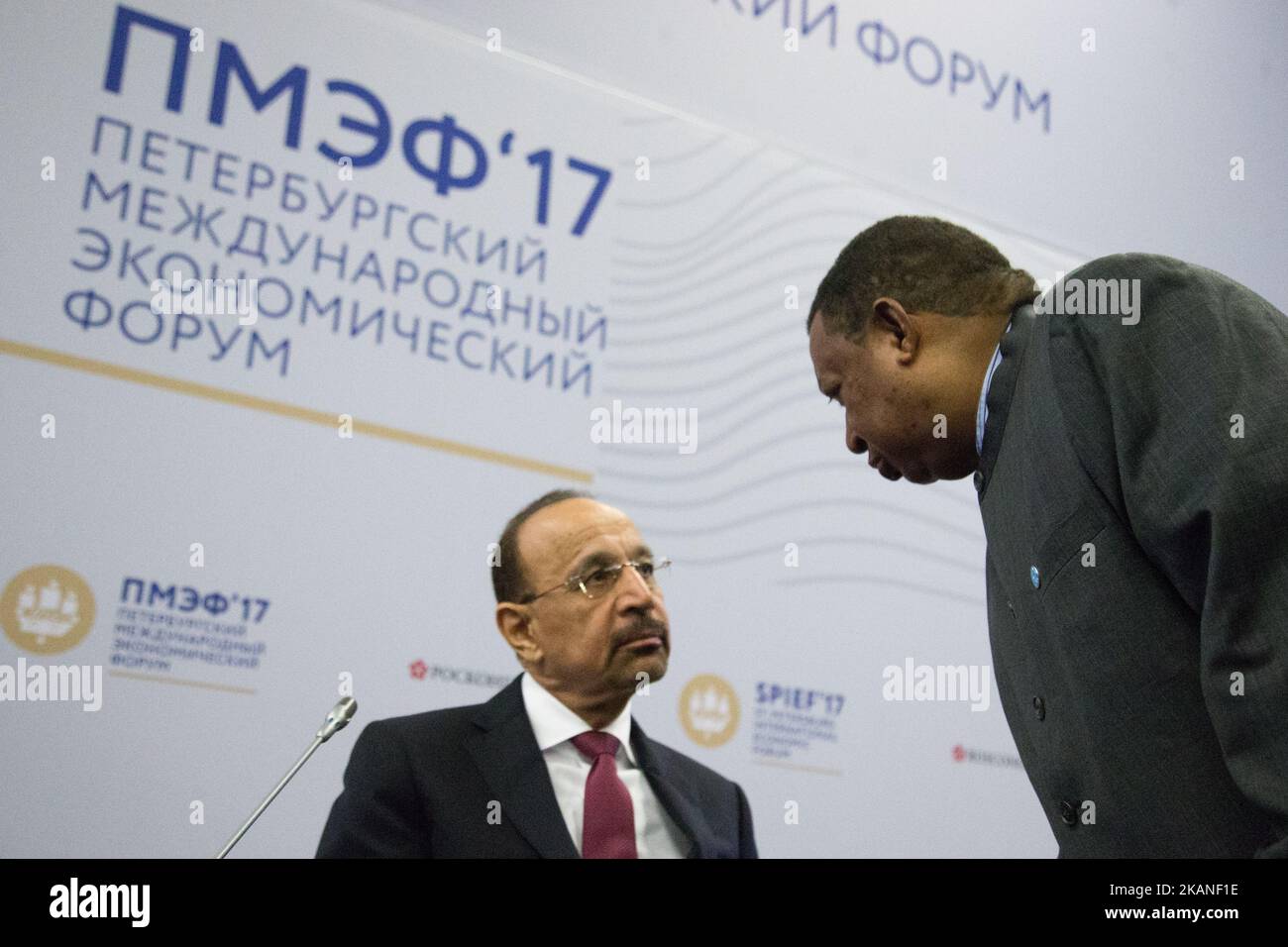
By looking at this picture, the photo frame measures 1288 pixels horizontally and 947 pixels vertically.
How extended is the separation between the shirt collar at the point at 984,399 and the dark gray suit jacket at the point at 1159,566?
0.29 ft

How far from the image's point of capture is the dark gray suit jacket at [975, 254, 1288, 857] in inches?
46.1

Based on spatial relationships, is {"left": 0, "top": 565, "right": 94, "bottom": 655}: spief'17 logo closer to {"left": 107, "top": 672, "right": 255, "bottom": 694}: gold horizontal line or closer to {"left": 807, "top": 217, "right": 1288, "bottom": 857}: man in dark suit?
{"left": 107, "top": 672, "right": 255, "bottom": 694}: gold horizontal line

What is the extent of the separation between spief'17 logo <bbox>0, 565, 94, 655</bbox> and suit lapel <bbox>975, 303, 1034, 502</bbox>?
2.05m

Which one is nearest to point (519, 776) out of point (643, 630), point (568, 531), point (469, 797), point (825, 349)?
point (469, 797)

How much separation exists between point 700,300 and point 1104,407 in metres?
2.70

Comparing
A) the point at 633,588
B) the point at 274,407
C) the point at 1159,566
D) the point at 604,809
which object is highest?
the point at 274,407

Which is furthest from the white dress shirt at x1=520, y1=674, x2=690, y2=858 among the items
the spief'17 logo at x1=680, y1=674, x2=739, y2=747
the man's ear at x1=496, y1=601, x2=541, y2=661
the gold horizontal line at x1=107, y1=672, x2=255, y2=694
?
the spief'17 logo at x1=680, y1=674, x2=739, y2=747

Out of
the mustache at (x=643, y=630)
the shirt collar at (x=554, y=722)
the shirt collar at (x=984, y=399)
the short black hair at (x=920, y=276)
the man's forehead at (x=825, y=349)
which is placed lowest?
the shirt collar at (x=554, y=722)

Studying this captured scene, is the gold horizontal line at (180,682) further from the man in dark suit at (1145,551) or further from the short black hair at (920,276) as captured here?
the man in dark suit at (1145,551)

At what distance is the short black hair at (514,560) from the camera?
9.30 feet

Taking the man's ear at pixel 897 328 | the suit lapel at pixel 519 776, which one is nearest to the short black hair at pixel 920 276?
the man's ear at pixel 897 328

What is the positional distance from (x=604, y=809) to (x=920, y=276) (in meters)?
1.11

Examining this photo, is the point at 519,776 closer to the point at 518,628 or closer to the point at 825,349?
the point at 518,628

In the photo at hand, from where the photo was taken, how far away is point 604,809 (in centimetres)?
239
